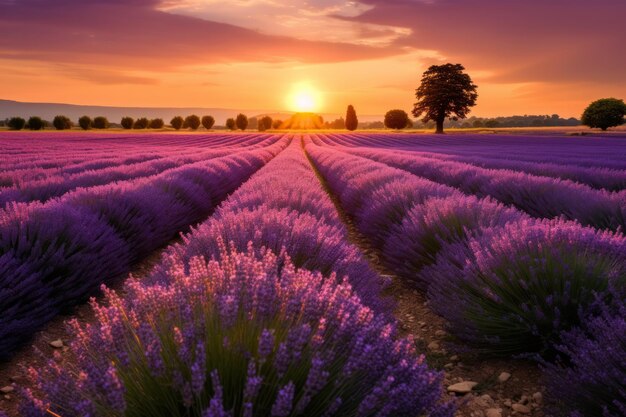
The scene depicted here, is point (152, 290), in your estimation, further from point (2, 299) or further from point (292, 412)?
point (2, 299)

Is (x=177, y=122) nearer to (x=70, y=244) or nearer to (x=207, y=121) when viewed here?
(x=207, y=121)

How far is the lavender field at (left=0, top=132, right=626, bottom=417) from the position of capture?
1342mm

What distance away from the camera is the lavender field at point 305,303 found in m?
1.34

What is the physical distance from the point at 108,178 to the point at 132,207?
288 centimetres

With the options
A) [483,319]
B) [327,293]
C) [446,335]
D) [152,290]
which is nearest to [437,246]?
[446,335]

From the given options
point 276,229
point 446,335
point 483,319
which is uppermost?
point 276,229

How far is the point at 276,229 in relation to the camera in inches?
120

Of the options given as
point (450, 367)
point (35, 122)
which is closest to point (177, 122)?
point (35, 122)

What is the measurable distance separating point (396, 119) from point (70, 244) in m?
85.8

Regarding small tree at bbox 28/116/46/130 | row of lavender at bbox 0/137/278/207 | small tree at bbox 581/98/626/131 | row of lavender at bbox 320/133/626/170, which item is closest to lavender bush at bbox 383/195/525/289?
row of lavender at bbox 0/137/278/207

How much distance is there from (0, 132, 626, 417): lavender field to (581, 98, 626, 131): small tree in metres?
60.7

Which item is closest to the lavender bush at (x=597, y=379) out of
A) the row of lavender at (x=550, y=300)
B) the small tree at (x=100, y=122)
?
the row of lavender at (x=550, y=300)

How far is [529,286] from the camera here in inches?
107

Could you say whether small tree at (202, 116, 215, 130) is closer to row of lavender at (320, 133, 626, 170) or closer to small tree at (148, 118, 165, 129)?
small tree at (148, 118, 165, 129)
